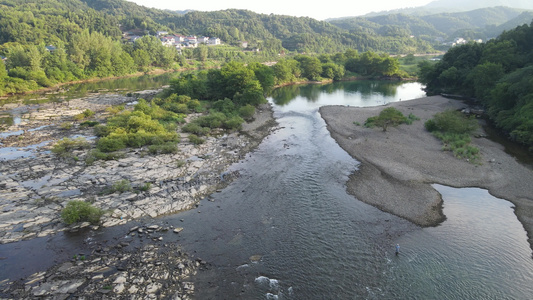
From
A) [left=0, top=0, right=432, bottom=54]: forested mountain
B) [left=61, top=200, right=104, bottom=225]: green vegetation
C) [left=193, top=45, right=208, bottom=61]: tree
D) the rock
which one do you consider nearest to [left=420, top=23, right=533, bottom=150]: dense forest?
the rock

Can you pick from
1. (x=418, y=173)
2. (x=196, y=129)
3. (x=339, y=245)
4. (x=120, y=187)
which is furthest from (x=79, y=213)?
(x=418, y=173)

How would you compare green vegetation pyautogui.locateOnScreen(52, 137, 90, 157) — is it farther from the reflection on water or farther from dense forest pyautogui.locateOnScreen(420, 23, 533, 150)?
dense forest pyautogui.locateOnScreen(420, 23, 533, 150)

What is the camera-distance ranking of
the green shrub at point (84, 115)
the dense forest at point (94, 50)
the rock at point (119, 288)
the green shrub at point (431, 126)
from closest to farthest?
the rock at point (119, 288) < the green shrub at point (431, 126) < the green shrub at point (84, 115) < the dense forest at point (94, 50)

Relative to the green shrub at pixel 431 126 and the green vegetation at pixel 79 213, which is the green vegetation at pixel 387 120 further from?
the green vegetation at pixel 79 213

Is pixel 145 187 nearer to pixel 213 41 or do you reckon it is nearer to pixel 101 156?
pixel 101 156

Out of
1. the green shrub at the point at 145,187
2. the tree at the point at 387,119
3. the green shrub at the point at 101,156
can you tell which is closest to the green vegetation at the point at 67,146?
the green shrub at the point at 101,156

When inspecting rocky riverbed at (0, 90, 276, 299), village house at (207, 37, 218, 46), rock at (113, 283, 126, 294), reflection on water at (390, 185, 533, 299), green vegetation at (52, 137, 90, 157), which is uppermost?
Result: village house at (207, 37, 218, 46)

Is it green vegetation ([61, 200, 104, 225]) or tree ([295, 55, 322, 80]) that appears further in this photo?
tree ([295, 55, 322, 80])
